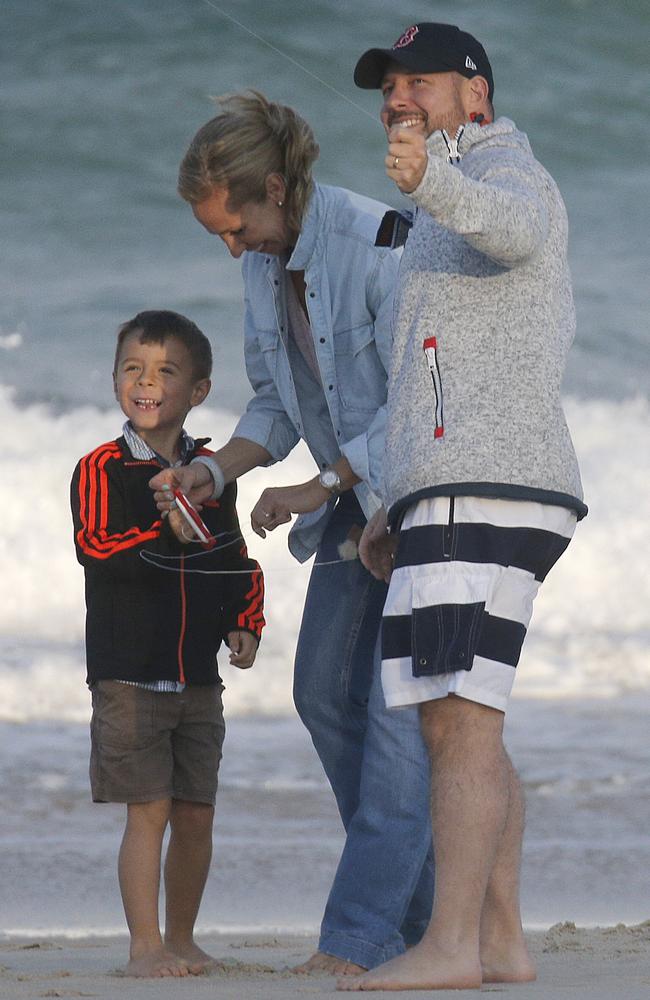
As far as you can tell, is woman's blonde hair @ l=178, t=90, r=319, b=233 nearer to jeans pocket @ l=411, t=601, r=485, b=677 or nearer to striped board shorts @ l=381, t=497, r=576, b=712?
striped board shorts @ l=381, t=497, r=576, b=712

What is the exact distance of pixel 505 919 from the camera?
2795mm

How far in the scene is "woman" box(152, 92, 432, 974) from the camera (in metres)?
3.16

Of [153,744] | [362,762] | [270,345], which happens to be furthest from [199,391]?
[362,762]

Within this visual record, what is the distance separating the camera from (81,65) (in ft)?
49.3

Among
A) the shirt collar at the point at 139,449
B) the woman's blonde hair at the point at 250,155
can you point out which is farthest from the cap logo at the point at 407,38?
the shirt collar at the point at 139,449

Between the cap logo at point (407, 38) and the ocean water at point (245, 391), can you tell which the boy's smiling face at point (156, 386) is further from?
the ocean water at point (245, 391)

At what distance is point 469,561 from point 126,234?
38.5ft

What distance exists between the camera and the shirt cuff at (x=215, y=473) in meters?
3.50

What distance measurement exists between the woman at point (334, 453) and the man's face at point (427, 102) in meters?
0.51

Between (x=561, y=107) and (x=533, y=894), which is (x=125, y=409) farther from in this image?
(x=561, y=107)

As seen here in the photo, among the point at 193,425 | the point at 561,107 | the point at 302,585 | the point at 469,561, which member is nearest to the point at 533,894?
the point at 469,561

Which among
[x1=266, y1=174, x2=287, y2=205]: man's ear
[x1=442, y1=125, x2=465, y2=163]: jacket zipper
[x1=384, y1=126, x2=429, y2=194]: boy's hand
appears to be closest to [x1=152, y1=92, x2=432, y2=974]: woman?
[x1=266, y1=174, x2=287, y2=205]: man's ear

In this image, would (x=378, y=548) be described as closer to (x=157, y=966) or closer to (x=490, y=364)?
(x=490, y=364)

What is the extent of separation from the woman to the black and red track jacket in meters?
0.16
